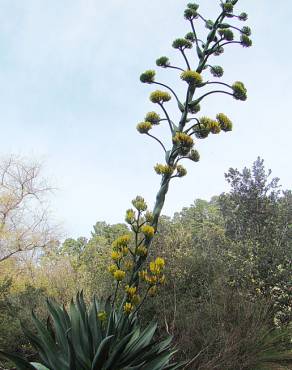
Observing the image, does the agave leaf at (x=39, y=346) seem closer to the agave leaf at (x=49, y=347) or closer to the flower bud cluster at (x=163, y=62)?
the agave leaf at (x=49, y=347)

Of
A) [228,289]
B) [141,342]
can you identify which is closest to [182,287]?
[228,289]

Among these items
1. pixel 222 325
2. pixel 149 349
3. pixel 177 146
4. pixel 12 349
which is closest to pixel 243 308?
pixel 222 325

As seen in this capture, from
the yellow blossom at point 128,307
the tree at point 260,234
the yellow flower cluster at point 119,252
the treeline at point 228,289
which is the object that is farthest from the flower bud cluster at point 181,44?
the tree at point 260,234

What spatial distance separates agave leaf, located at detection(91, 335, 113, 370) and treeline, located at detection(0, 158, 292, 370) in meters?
2.32

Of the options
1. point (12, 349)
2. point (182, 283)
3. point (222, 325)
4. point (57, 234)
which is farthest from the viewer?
point (57, 234)

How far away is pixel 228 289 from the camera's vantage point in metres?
7.18

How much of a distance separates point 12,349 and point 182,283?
3.63m

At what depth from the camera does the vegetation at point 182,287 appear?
2.96m

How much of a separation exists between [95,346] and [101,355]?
0.34 meters

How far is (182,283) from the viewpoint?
339 inches

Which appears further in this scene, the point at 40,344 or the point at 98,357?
the point at 40,344

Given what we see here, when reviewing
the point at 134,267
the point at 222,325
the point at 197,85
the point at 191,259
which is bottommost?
the point at 222,325

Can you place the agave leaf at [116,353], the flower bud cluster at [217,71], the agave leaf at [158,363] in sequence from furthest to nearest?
the flower bud cluster at [217,71]
the agave leaf at [158,363]
the agave leaf at [116,353]

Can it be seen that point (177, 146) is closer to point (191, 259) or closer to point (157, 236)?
point (191, 259)
